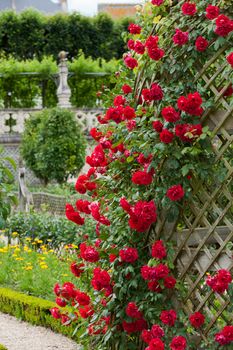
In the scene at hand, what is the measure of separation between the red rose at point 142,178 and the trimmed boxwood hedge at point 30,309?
317cm

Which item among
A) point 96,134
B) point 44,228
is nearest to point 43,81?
point 44,228

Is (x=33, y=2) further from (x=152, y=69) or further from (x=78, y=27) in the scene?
(x=152, y=69)

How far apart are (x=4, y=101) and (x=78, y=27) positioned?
6.78 metres

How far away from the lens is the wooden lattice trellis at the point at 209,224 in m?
3.89

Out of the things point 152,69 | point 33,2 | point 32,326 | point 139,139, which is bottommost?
point 33,2

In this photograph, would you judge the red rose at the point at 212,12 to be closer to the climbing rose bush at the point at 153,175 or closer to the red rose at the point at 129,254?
the climbing rose bush at the point at 153,175

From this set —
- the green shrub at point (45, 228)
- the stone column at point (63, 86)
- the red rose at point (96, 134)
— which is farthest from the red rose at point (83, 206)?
the stone column at point (63, 86)

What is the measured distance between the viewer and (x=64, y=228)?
1123 cm

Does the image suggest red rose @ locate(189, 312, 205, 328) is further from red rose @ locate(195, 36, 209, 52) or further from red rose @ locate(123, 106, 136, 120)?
red rose @ locate(195, 36, 209, 52)

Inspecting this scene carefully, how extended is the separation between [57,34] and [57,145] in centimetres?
1261

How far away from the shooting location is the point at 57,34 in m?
32.6

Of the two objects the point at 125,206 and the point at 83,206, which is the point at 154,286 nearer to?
the point at 125,206

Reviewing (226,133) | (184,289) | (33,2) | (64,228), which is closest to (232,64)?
(226,133)

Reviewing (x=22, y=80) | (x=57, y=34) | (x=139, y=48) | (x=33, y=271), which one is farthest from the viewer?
(x=57, y=34)
